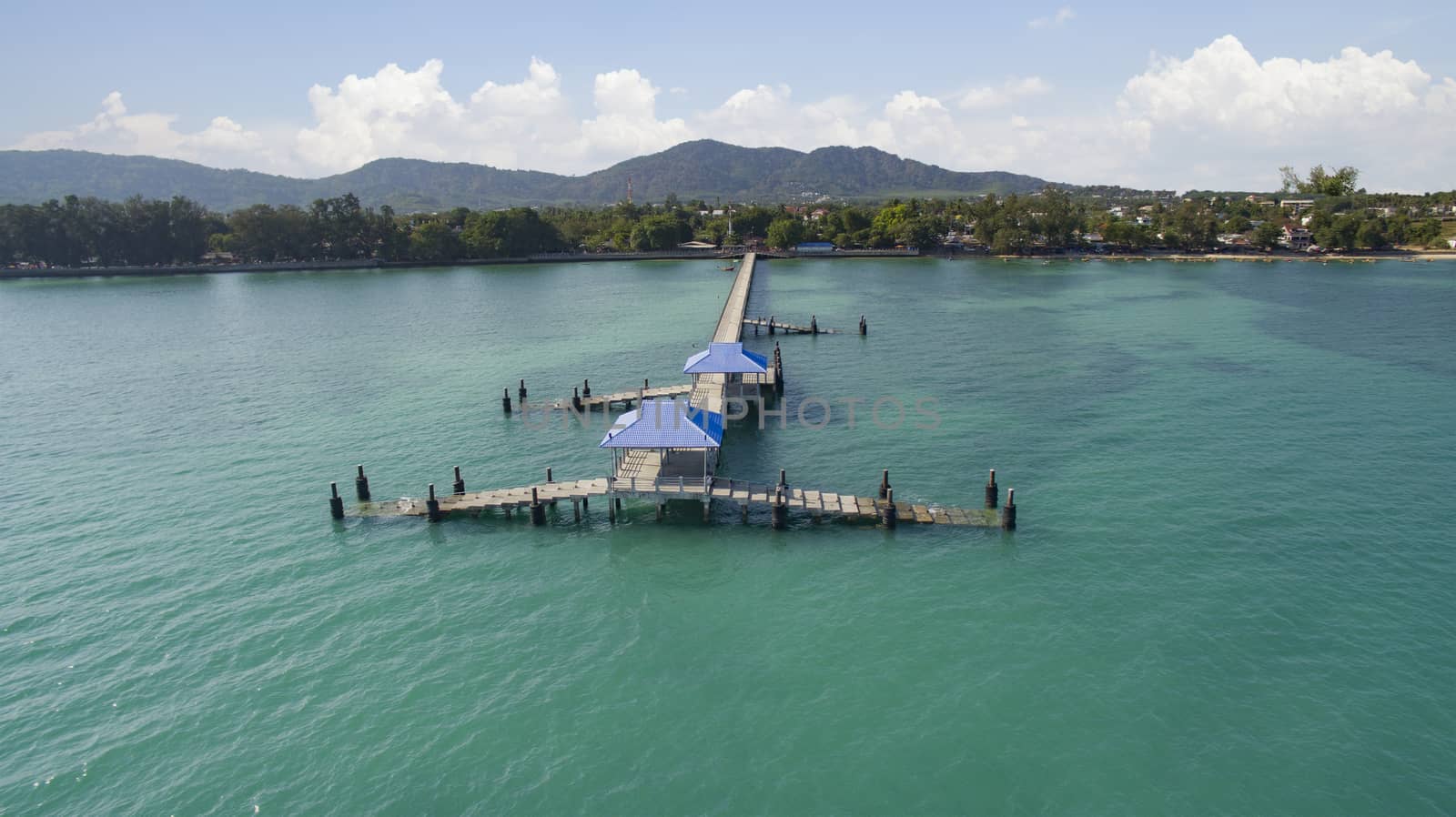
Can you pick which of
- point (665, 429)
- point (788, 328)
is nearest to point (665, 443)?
point (665, 429)

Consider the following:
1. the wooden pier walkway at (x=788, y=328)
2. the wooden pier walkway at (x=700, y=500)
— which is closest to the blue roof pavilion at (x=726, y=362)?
the wooden pier walkway at (x=700, y=500)

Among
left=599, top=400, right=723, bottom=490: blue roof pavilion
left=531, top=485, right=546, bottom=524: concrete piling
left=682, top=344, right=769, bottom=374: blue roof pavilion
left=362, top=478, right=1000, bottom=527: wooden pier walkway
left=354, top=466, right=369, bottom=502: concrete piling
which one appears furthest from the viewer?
left=682, top=344, right=769, bottom=374: blue roof pavilion

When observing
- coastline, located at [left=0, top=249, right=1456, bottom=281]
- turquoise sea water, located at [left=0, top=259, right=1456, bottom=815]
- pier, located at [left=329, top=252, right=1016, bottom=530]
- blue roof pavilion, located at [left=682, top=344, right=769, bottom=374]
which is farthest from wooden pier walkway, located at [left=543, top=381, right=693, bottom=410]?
coastline, located at [left=0, top=249, right=1456, bottom=281]

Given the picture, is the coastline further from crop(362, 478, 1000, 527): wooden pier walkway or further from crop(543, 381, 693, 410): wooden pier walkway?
crop(362, 478, 1000, 527): wooden pier walkway

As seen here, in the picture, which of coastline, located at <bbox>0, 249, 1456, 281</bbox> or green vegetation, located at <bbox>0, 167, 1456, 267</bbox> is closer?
coastline, located at <bbox>0, 249, 1456, 281</bbox>

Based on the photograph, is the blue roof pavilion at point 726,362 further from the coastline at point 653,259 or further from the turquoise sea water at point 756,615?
the coastline at point 653,259

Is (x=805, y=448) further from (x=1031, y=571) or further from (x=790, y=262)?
(x=790, y=262)
